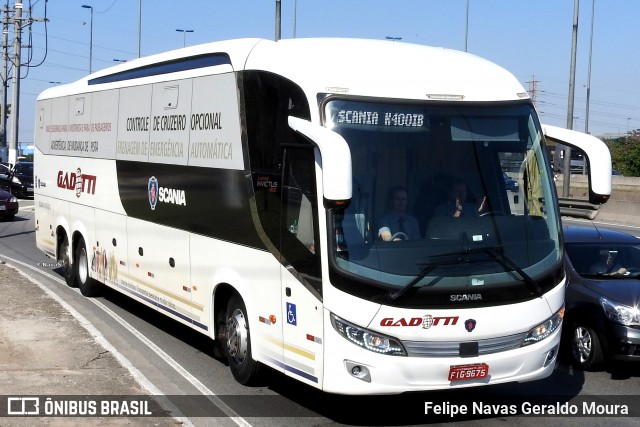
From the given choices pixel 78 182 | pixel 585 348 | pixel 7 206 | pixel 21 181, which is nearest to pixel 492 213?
pixel 585 348

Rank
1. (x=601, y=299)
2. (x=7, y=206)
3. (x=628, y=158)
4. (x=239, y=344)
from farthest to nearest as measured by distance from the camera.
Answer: (x=628, y=158) < (x=7, y=206) < (x=601, y=299) < (x=239, y=344)

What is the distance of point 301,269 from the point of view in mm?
7934

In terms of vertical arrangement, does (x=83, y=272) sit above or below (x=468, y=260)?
below

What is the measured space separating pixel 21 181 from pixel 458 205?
1577 inches

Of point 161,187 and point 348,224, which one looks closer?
point 348,224

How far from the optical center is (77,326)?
12.1 meters

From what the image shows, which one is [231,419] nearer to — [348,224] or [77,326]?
[348,224]

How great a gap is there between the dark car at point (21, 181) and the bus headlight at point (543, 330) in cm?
3951

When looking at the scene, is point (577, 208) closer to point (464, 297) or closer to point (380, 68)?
point (464, 297)

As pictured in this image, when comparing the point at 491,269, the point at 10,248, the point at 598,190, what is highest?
the point at 598,190

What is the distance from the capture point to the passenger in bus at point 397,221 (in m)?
7.52

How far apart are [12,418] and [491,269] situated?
410cm

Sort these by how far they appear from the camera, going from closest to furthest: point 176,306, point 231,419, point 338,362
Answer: point 338,362
point 231,419
point 176,306

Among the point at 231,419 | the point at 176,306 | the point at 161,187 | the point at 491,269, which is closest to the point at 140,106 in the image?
the point at 161,187
